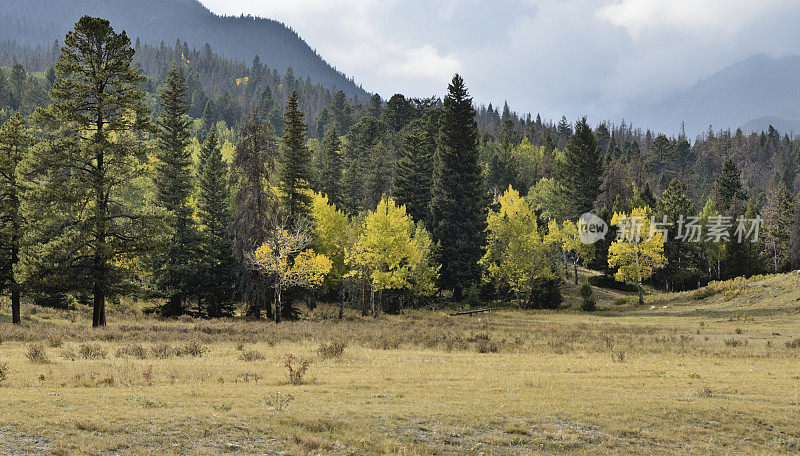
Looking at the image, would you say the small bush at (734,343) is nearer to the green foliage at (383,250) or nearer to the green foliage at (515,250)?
the green foliage at (383,250)

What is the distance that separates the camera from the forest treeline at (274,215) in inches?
1110

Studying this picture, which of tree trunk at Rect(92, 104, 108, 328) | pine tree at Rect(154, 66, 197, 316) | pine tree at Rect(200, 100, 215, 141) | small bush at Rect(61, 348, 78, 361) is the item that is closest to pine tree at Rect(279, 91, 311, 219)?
pine tree at Rect(154, 66, 197, 316)

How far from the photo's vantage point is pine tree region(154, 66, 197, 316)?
4081cm

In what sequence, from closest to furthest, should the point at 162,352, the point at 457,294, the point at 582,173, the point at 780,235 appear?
1. the point at 162,352
2. the point at 457,294
3. the point at 780,235
4. the point at 582,173

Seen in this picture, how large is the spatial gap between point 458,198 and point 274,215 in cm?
2731

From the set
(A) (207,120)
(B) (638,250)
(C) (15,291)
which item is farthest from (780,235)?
(A) (207,120)

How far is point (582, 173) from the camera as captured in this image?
8050 cm

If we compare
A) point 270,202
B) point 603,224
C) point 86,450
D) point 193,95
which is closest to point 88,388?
point 86,450

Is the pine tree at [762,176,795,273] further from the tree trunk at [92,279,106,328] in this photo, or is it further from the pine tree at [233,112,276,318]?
the tree trunk at [92,279,106,328]

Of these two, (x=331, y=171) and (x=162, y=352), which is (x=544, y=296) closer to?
(x=331, y=171)

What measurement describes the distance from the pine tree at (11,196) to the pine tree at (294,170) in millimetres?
16973

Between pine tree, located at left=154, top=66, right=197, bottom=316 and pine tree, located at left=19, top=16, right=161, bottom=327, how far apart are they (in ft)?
29.1

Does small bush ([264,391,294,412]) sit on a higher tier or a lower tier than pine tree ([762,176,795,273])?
lower

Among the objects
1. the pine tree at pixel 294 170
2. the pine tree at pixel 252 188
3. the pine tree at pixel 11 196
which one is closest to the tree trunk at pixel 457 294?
the pine tree at pixel 294 170
